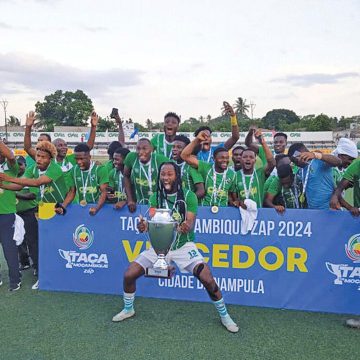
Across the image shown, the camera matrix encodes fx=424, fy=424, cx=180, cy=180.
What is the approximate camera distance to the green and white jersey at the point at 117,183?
5848mm

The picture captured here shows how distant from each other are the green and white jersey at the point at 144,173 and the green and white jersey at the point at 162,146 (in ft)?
1.83

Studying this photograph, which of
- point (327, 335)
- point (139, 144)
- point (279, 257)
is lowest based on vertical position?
point (327, 335)

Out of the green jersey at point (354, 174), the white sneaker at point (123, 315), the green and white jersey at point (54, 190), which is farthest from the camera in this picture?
the green and white jersey at point (54, 190)

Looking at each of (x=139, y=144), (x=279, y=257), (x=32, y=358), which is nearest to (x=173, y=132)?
(x=139, y=144)

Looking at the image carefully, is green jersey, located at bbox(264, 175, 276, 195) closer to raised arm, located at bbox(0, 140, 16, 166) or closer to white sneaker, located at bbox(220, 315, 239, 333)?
white sneaker, located at bbox(220, 315, 239, 333)

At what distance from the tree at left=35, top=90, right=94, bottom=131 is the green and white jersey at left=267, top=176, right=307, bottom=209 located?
76553 millimetres

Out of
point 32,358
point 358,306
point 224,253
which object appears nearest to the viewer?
point 32,358

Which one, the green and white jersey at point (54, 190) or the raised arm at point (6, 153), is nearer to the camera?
the raised arm at point (6, 153)

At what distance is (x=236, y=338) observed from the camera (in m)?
4.16

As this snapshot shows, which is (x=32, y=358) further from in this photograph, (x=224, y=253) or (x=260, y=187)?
(x=260, y=187)

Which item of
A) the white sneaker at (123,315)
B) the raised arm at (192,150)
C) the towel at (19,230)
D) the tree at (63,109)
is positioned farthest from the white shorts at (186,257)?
the tree at (63,109)

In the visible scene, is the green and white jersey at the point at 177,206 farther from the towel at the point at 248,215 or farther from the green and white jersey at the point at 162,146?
the green and white jersey at the point at 162,146

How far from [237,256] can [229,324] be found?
957 mm

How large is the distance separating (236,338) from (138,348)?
38.0 inches
